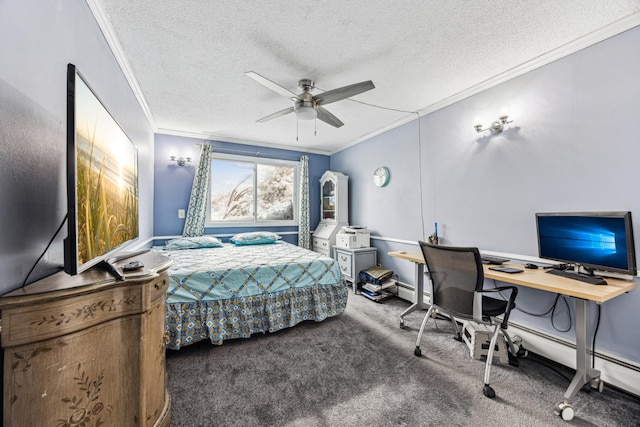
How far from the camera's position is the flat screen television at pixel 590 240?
1.64 meters

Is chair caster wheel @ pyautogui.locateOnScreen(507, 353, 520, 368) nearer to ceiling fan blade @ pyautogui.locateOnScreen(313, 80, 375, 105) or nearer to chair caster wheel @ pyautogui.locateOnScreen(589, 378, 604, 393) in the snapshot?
chair caster wheel @ pyautogui.locateOnScreen(589, 378, 604, 393)

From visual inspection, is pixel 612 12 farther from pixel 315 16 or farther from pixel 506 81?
pixel 315 16

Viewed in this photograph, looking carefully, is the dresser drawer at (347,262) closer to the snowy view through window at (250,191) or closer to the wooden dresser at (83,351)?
the snowy view through window at (250,191)

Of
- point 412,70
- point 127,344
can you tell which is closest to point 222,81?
point 412,70

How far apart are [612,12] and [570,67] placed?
38 cm

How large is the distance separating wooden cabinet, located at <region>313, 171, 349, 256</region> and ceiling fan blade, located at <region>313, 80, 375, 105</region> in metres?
2.32

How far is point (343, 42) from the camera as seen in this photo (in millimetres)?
1974

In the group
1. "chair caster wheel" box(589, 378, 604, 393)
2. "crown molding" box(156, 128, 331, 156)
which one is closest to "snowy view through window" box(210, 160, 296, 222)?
"crown molding" box(156, 128, 331, 156)

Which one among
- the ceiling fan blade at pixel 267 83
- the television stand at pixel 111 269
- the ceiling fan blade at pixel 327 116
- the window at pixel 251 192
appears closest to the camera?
the television stand at pixel 111 269

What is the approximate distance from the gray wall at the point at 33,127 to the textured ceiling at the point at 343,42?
669mm

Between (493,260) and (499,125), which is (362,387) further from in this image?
(499,125)

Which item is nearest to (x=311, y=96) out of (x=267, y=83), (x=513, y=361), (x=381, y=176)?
(x=267, y=83)

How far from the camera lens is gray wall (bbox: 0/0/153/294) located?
0.87 meters

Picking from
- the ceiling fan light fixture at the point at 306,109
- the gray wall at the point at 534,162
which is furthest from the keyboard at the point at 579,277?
the ceiling fan light fixture at the point at 306,109
